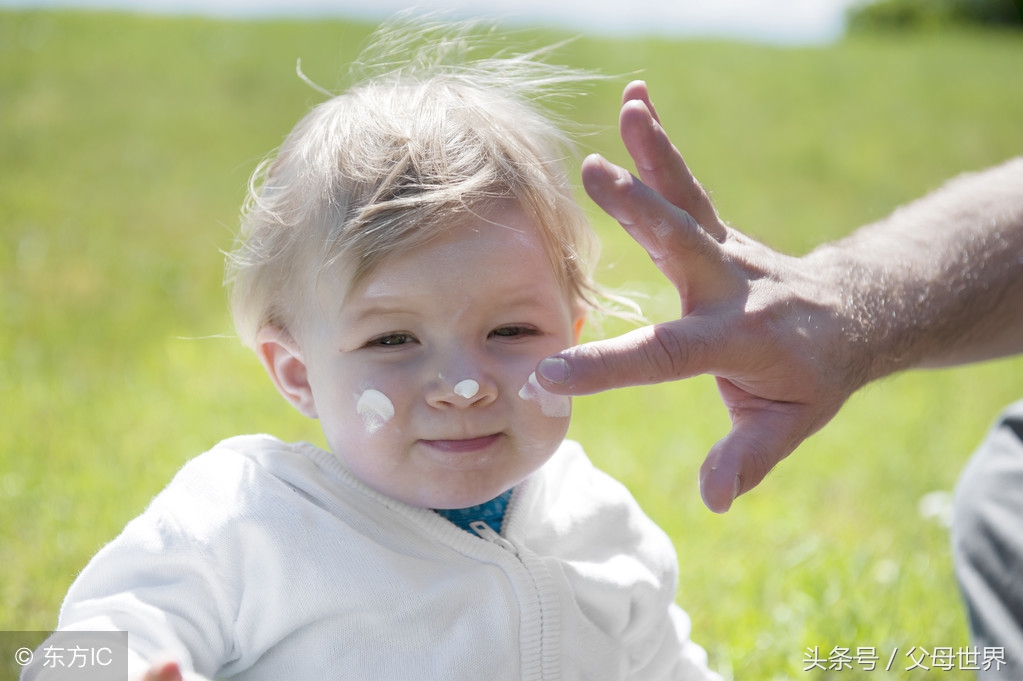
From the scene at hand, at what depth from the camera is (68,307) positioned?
5020 millimetres

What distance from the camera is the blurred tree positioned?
17.3 meters

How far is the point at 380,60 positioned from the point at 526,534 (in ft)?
3.80

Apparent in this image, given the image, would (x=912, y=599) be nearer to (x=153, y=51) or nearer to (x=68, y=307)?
(x=68, y=307)

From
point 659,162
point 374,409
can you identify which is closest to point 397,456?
point 374,409

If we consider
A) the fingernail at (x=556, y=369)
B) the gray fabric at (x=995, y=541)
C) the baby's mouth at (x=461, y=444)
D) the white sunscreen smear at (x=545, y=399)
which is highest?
the fingernail at (x=556, y=369)

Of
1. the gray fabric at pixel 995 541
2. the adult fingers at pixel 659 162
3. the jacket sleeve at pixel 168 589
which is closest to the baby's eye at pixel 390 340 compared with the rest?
the jacket sleeve at pixel 168 589

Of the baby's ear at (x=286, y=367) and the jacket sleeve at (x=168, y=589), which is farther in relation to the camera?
the baby's ear at (x=286, y=367)

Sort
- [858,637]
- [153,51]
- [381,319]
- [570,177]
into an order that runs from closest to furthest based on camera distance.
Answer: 1. [381,319]
2. [570,177]
3. [858,637]
4. [153,51]

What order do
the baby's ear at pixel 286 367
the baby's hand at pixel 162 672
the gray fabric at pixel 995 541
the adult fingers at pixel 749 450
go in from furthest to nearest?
the gray fabric at pixel 995 541 < the baby's ear at pixel 286 367 < the adult fingers at pixel 749 450 < the baby's hand at pixel 162 672

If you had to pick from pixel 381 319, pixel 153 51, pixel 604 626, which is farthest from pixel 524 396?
pixel 153 51

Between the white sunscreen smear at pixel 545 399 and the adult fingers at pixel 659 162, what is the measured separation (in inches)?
15.7

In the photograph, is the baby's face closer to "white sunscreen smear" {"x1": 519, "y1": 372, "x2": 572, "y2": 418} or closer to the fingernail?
"white sunscreen smear" {"x1": 519, "y1": 372, "x2": 572, "y2": 418}

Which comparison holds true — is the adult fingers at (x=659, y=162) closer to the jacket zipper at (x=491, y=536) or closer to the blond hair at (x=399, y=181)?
the blond hair at (x=399, y=181)

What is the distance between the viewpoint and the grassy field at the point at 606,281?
9.61ft
